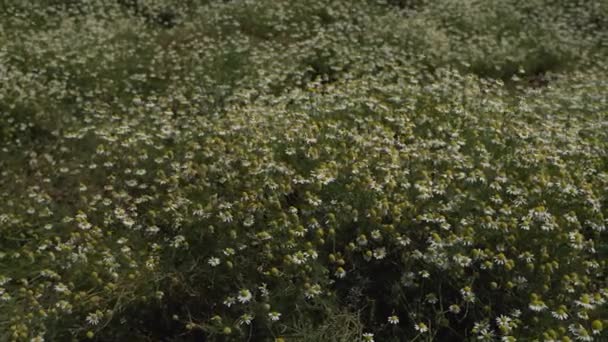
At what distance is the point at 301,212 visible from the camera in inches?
168

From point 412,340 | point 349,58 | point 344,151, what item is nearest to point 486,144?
point 344,151

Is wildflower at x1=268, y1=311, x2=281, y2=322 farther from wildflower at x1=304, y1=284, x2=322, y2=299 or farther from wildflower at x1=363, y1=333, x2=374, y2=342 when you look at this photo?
wildflower at x1=363, y1=333, x2=374, y2=342

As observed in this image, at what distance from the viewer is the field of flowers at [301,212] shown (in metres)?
3.66

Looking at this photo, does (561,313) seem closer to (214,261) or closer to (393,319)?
(393,319)

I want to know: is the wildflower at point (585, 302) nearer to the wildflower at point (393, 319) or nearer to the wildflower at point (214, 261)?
the wildflower at point (393, 319)

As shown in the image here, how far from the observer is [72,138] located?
655 cm

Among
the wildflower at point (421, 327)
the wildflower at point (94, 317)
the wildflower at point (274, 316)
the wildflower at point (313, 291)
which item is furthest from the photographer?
the wildflower at point (94, 317)

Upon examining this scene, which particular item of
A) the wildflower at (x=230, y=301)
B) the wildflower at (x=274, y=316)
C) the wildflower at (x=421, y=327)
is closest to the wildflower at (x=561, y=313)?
the wildflower at (x=421, y=327)

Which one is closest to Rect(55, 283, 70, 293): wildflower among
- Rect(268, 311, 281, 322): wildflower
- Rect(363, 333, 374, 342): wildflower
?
Rect(268, 311, 281, 322): wildflower

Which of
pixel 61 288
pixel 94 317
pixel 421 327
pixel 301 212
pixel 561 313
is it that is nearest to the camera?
pixel 561 313

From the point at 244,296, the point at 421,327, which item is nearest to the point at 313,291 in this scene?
the point at 244,296

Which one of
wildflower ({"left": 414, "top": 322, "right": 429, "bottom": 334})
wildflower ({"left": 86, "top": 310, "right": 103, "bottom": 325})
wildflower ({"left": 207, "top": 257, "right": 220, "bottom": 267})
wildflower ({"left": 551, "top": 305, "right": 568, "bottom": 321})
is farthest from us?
wildflower ({"left": 207, "top": 257, "right": 220, "bottom": 267})

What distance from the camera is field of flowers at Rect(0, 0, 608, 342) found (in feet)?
12.0

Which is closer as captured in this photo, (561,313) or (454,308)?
(561,313)
